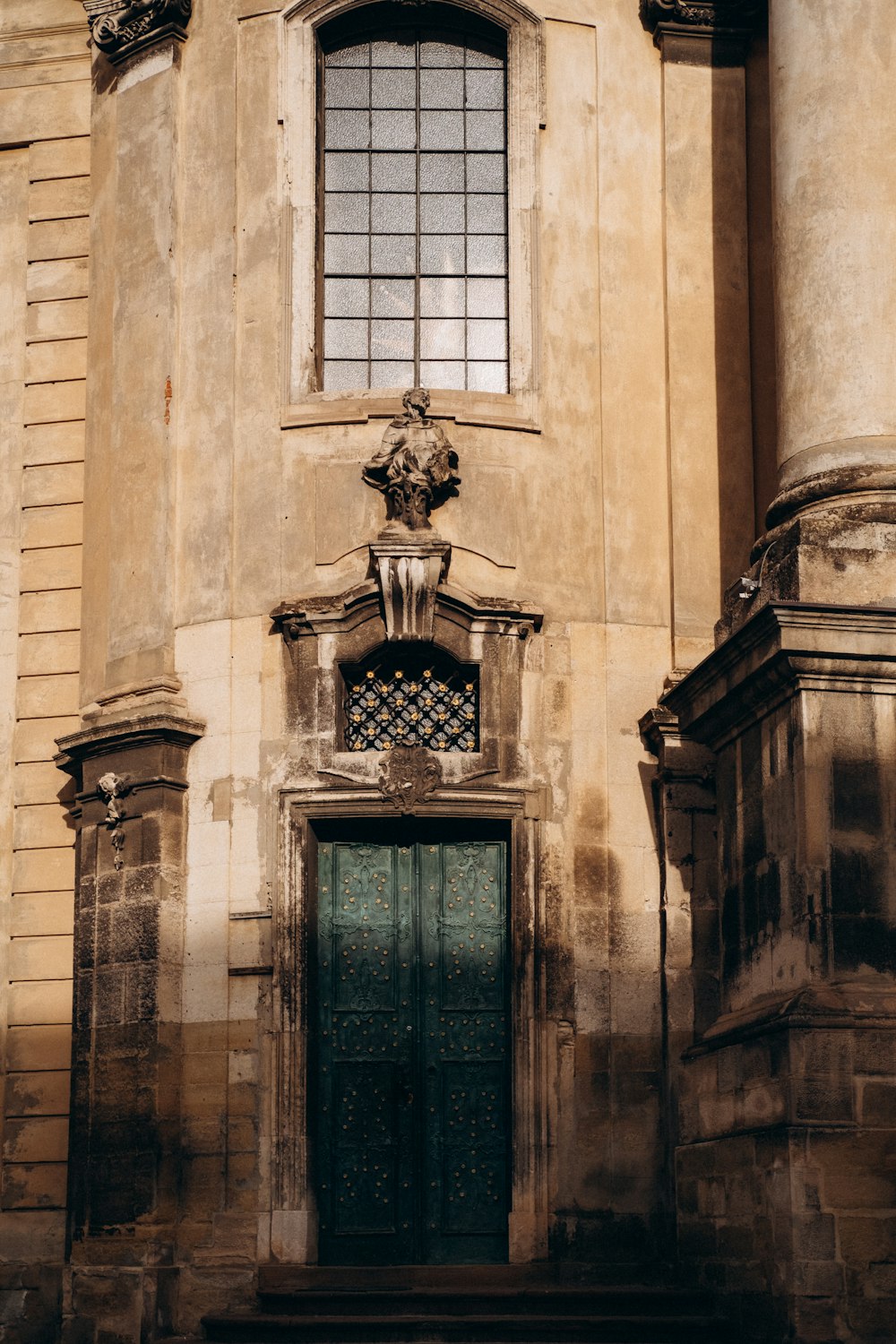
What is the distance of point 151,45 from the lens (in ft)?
65.7

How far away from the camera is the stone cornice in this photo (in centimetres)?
1959

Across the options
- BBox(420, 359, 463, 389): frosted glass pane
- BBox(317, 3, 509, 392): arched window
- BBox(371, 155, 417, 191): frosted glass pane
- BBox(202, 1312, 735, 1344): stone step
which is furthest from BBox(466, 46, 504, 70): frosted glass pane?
BBox(202, 1312, 735, 1344): stone step

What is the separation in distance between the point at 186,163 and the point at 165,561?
3242 millimetres

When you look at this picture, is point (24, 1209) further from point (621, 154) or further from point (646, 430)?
point (621, 154)

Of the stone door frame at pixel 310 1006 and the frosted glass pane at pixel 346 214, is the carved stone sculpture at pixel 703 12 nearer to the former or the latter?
the frosted glass pane at pixel 346 214

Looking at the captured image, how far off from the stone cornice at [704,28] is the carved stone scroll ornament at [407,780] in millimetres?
5965

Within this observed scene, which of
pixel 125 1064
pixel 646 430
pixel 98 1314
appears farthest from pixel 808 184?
pixel 98 1314

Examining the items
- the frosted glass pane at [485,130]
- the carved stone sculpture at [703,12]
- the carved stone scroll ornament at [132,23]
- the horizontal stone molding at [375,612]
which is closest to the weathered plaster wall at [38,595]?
the carved stone scroll ornament at [132,23]

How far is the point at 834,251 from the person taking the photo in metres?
17.0

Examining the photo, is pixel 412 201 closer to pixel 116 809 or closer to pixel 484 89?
Result: pixel 484 89

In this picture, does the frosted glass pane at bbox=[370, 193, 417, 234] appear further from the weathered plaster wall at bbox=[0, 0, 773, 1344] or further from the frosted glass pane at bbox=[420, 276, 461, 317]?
the weathered plaster wall at bbox=[0, 0, 773, 1344]

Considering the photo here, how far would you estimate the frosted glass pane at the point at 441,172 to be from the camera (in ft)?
64.8

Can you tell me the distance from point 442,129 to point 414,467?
10.3 feet

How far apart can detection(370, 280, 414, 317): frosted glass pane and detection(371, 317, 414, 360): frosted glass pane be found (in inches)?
2.9
